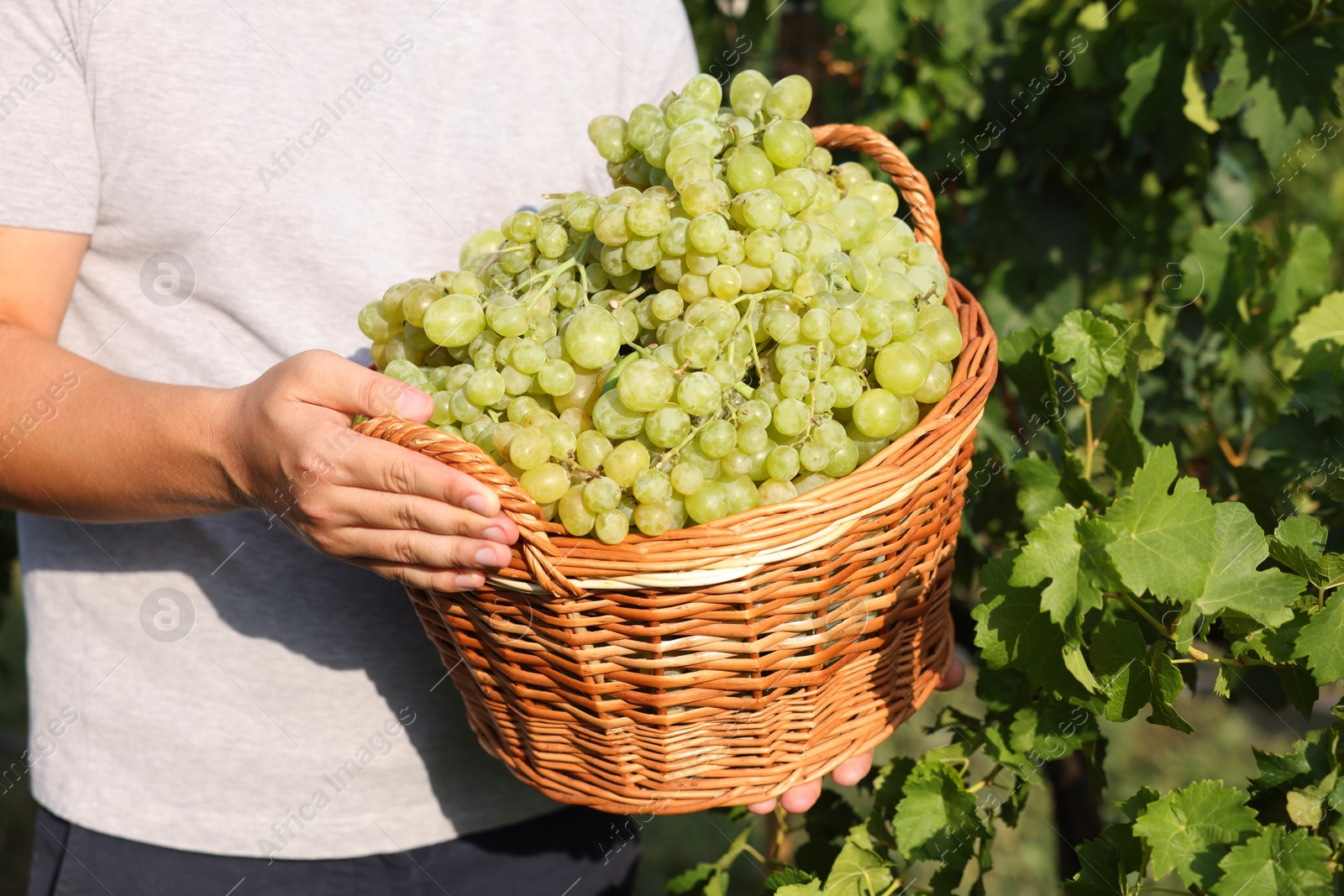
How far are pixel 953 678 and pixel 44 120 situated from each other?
1.29 m

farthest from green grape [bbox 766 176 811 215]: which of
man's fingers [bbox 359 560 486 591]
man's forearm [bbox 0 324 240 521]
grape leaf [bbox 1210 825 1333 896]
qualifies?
grape leaf [bbox 1210 825 1333 896]

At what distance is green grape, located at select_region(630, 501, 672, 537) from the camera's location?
0.90 metres

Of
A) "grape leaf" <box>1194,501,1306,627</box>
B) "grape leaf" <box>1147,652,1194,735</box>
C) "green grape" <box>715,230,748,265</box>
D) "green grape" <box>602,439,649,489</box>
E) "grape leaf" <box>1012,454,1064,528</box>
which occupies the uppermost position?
"green grape" <box>715,230,748,265</box>

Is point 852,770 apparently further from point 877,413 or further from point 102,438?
point 102,438

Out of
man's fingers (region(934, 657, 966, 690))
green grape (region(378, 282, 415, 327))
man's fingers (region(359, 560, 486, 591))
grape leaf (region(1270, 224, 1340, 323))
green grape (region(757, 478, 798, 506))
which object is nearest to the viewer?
man's fingers (region(359, 560, 486, 591))

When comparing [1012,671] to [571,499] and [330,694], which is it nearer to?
[571,499]

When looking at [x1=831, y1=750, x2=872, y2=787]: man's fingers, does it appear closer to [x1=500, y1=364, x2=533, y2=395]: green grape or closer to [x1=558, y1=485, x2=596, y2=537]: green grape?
[x1=558, y1=485, x2=596, y2=537]: green grape

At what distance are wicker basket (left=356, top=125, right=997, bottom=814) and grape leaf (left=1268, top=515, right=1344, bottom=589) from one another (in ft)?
0.97

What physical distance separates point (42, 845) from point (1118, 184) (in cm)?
216

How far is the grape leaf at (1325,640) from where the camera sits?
2.69 feet

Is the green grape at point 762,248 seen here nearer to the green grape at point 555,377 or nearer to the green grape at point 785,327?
the green grape at point 785,327

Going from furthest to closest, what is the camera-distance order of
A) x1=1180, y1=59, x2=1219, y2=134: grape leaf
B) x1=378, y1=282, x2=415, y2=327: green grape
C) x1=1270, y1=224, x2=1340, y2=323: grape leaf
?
x1=1180, y1=59, x2=1219, y2=134: grape leaf → x1=1270, y1=224, x2=1340, y2=323: grape leaf → x1=378, y1=282, x2=415, y2=327: green grape

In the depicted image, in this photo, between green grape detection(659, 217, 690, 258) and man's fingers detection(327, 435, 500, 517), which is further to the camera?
green grape detection(659, 217, 690, 258)

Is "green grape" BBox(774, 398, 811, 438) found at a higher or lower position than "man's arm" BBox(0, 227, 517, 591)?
lower
